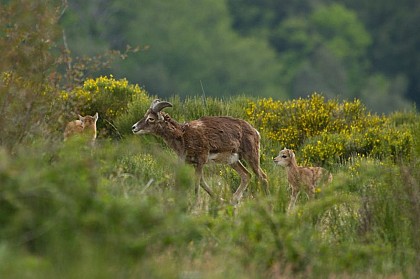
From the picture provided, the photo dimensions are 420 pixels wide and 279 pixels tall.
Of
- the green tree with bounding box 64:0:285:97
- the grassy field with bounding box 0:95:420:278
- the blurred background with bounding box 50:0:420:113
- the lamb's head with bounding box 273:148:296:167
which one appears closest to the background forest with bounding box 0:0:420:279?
the grassy field with bounding box 0:95:420:278

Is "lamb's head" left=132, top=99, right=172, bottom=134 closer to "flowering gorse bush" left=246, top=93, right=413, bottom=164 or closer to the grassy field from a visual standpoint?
the grassy field

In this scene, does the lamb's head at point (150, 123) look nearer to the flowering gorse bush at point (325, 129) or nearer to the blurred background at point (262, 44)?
the flowering gorse bush at point (325, 129)

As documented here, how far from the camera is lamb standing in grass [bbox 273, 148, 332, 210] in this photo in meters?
16.7

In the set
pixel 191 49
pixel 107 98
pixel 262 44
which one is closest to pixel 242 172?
pixel 107 98

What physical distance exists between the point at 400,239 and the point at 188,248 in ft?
7.84

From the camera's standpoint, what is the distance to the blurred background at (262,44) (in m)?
71.9

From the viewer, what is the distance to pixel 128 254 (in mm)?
10773

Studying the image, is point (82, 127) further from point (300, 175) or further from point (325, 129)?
point (325, 129)

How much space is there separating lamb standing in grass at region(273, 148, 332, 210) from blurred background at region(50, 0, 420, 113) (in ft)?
155

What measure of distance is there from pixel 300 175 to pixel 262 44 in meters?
65.0

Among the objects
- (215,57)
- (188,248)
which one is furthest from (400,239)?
(215,57)

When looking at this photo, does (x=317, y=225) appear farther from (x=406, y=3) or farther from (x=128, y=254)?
(x=406, y=3)

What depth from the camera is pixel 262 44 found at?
3243 inches

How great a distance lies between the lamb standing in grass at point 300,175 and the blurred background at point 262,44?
47.2 meters
